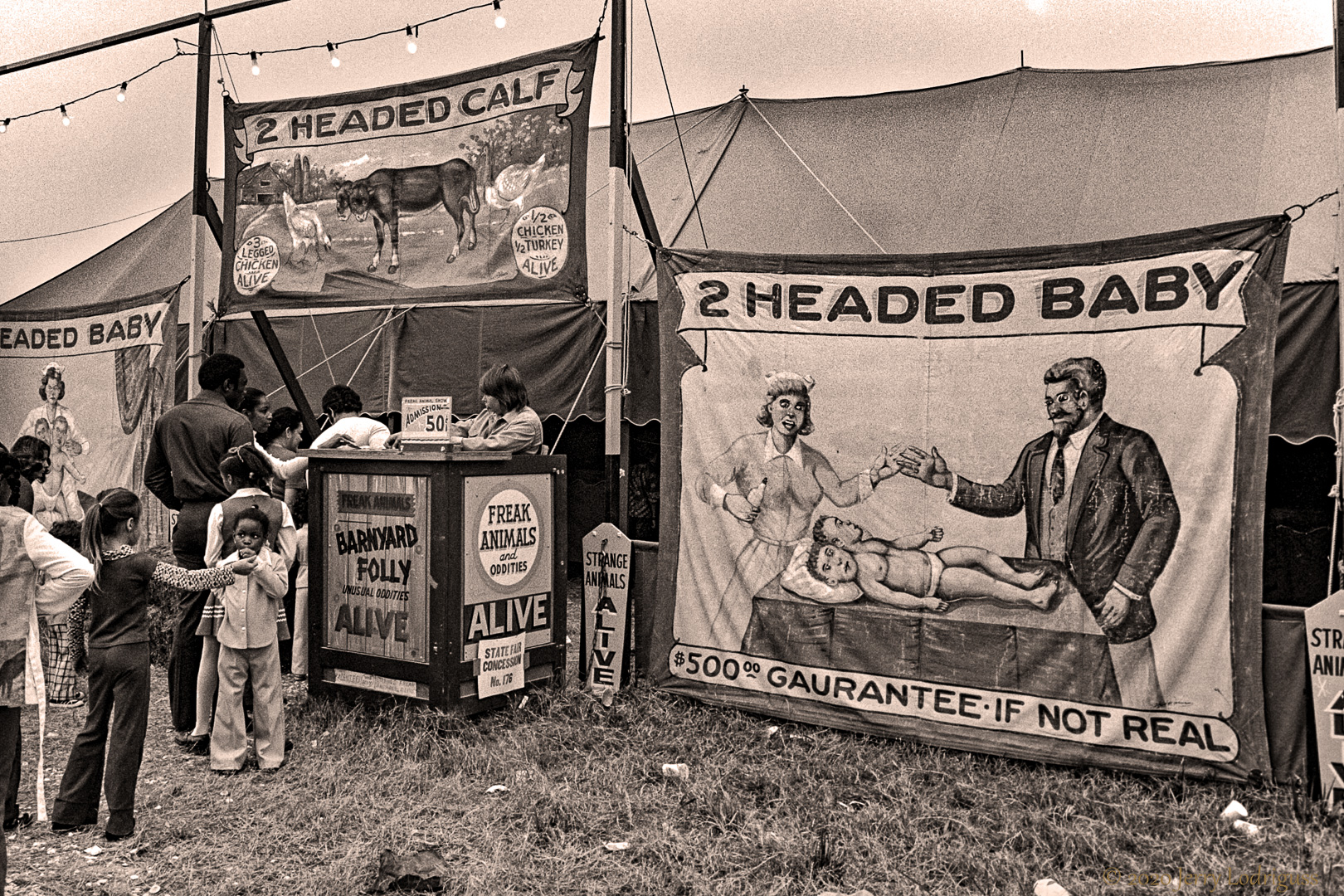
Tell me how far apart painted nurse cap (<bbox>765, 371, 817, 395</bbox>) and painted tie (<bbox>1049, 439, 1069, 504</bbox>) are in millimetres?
1135

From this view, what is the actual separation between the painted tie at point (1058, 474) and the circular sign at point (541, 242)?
2.85 meters

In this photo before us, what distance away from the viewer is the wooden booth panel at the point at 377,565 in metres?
4.93

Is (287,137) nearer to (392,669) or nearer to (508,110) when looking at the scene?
(508,110)

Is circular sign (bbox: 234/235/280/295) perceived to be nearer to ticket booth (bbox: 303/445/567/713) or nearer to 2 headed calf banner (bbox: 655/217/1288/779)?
ticket booth (bbox: 303/445/567/713)

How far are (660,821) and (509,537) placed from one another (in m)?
1.85

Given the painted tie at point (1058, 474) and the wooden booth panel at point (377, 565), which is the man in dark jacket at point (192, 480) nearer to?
the wooden booth panel at point (377, 565)

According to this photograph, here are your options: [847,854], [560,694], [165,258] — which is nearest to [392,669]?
[560,694]

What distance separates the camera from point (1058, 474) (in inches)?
170

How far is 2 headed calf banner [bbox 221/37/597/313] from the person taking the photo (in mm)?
5875

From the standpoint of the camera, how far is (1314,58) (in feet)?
24.0

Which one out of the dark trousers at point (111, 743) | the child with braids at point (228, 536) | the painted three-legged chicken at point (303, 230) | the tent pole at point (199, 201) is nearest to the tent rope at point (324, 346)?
the tent pole at point (199, 201)

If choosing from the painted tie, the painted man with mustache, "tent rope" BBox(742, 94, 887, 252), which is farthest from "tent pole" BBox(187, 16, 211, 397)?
the painted tie

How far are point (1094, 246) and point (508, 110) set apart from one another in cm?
342

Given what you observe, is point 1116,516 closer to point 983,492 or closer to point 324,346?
point 983,492
